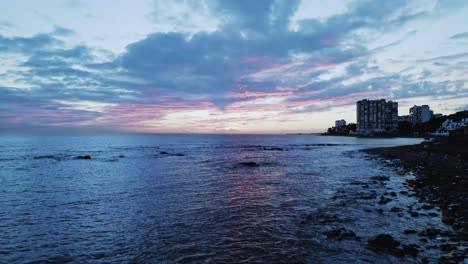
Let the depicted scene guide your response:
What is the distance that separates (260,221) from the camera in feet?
48.1

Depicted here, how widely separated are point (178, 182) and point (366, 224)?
1891cm

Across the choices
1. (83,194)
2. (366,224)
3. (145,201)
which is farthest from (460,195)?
(83,194)

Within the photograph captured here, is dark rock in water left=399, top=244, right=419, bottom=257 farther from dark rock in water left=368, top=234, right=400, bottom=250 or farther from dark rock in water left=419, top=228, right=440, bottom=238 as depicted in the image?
dark rock in water left=419, top=228, right=440, bottom=238

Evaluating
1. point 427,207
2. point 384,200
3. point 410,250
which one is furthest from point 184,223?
point 427,207

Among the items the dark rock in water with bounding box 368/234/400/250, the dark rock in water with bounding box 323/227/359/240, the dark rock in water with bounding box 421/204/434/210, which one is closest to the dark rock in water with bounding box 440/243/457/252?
the dark rock in water with bounding box 368/234/400/250

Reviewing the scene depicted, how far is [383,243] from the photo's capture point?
35.4 feet

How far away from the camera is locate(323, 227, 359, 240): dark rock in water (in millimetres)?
11969

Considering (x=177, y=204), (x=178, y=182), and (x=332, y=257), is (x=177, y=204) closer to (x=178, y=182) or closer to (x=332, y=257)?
(x=178, y=182)

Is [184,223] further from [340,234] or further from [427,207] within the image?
[427,207]

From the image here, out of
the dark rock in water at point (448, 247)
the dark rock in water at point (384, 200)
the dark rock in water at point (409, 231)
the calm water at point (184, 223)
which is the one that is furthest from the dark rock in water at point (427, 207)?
the dark rock in water at point (448, 247)

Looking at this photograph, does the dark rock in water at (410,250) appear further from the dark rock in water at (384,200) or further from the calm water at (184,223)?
the dark rock in water at (384,200)

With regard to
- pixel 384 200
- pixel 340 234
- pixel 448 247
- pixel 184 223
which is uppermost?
pixel 448 247

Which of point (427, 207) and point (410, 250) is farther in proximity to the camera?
point (427, 207)

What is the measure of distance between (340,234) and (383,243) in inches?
75.7
